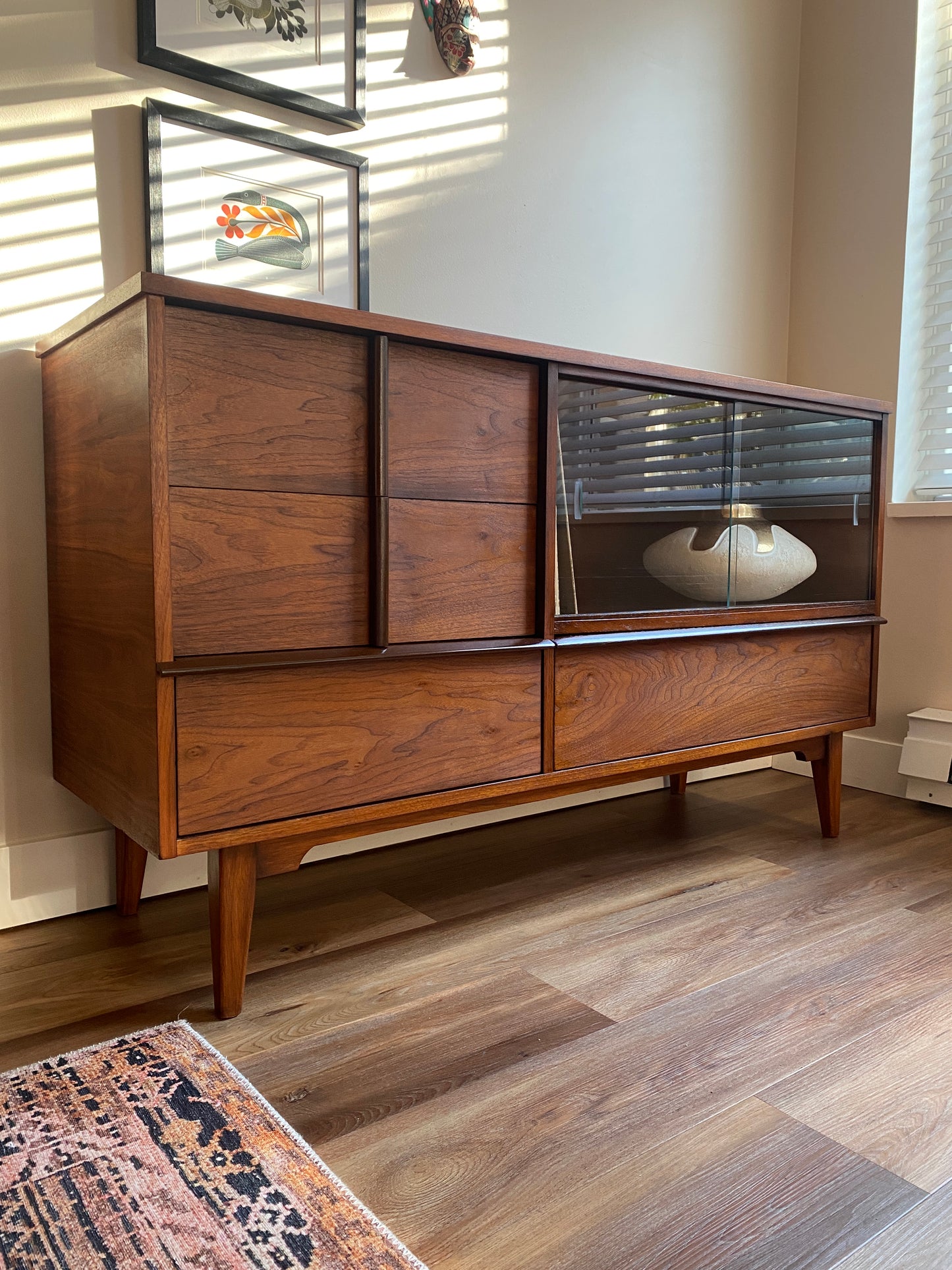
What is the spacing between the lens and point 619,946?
139cm

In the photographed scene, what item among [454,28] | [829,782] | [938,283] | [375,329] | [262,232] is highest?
[454,28]

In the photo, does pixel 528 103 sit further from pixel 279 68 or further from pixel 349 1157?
pixel 349 1157

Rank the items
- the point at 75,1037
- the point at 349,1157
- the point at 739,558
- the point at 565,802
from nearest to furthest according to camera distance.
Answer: the point at 349,1157 → the point at 75,1037 → the point at 739,558 → the point at 565,802

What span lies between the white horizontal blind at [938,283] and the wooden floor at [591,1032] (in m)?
1.05

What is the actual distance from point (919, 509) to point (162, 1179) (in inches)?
82.6

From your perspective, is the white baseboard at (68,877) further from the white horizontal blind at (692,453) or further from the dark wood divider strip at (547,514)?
the white horizontal blind at (692,453)

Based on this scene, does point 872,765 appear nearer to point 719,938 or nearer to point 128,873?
point 719,938

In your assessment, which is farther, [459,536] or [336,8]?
[336,8]

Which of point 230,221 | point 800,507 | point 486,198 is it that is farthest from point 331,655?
point 486,198

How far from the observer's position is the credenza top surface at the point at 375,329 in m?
1.05

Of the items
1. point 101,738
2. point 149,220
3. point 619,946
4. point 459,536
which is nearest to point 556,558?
point 459,536

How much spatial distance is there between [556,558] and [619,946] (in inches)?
22.9

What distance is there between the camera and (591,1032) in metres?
1.14

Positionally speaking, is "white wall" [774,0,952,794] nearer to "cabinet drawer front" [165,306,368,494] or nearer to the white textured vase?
the white textured vase
